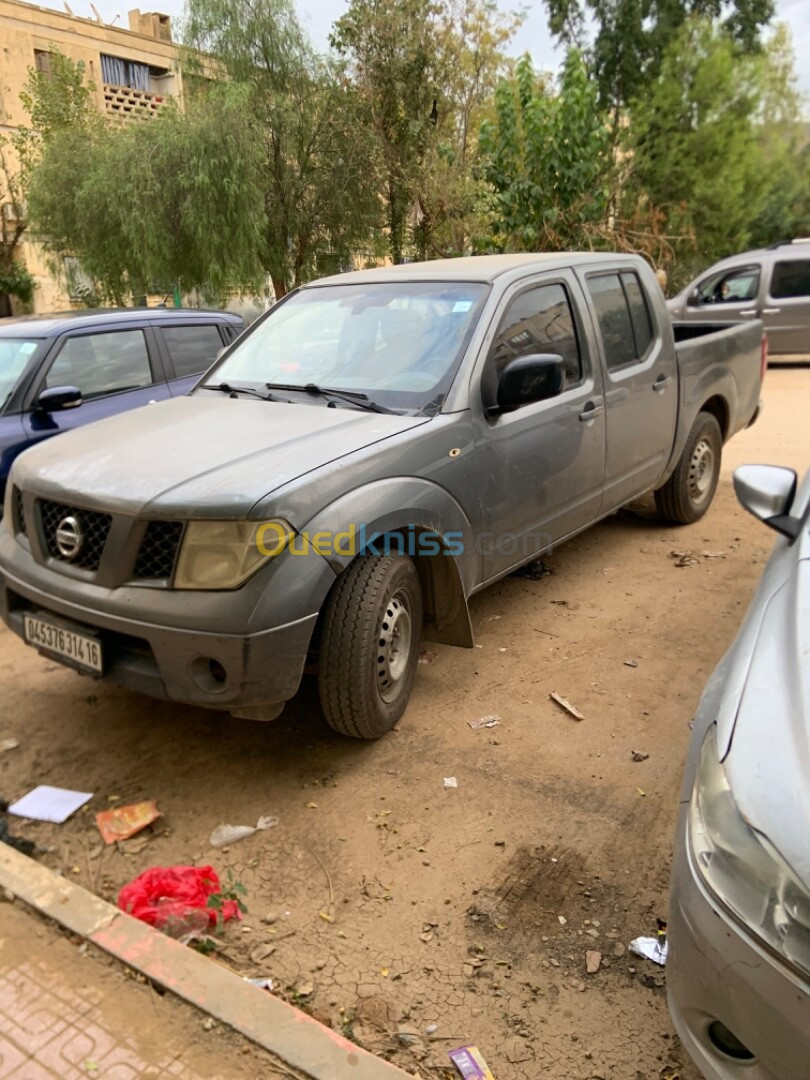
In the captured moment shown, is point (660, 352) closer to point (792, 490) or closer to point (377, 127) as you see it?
point (792, 490)

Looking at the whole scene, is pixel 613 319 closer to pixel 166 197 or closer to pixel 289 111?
pixel 166 197

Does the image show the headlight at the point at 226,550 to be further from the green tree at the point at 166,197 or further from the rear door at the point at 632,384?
the green tree at the point at 166,197

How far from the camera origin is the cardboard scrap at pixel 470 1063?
1986mm

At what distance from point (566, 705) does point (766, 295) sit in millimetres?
12448

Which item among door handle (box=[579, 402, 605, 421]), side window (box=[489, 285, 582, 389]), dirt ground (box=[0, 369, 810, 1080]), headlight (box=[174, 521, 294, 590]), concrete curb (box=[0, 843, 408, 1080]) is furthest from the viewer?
door handle (box=[579, 402, 605, 421])

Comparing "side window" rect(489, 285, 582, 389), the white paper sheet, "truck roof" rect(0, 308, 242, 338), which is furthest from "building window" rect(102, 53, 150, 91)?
the white paper sheet

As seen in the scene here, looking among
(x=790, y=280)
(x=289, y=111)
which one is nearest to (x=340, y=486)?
(x=790, y=280)

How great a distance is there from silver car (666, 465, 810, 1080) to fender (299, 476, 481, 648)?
143 centimetres

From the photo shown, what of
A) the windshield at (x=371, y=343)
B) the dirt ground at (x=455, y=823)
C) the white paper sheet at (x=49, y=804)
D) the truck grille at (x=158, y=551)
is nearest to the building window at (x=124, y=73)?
the windshield at (x=371, y=343)

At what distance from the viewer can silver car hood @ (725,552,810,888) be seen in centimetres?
148

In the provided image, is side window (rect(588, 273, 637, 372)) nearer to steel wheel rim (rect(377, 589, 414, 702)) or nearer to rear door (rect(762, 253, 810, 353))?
steel wheel rim (rect(377, 589, 414, 702))

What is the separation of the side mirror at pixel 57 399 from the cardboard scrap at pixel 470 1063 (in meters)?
4.54

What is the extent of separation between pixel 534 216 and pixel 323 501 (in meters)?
11.6

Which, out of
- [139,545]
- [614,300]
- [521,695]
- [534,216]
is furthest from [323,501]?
[534,216]
